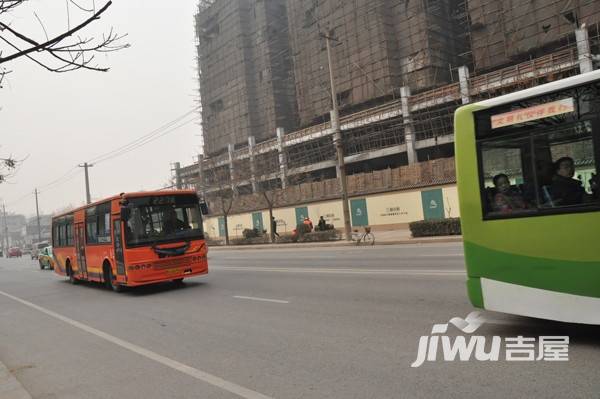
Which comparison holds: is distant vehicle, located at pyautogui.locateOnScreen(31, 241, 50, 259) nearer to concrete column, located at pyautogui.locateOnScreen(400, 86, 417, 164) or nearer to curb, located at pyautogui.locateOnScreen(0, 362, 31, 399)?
concrete column, located at pyautogui.locateOnScreen(400, 86, 417, 164)

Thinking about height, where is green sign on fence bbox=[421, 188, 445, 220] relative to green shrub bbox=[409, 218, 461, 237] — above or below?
above

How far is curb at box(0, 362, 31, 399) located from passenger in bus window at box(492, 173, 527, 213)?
18.3 ft

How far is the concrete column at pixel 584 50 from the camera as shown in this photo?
3444 centimetres

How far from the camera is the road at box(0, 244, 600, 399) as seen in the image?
15.7 ft

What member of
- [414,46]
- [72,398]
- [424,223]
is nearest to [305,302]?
[72,398]

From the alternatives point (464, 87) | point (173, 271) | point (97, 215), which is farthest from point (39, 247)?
point (173, 271)

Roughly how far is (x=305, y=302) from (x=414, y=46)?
45.6 m

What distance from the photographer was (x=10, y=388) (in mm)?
5730

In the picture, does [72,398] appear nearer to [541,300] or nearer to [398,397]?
[398,397]

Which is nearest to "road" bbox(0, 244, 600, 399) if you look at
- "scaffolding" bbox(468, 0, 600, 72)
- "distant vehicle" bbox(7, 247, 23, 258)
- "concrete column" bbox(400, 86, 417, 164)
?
"scaffolding" bbox(468, 0, 600, 72)

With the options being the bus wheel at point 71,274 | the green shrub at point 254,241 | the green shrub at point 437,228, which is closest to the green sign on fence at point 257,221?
the green shrub at point 254,241

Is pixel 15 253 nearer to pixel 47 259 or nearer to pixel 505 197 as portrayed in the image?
pixel 47 259

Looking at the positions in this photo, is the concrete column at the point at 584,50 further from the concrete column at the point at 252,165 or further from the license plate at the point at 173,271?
the license plate at the point at 173,271

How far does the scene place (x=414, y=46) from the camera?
5041cm
